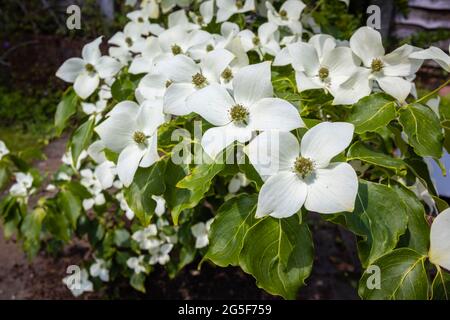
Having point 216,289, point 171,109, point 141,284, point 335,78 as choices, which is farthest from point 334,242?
point 171,109

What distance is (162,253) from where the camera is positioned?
1.60 metres

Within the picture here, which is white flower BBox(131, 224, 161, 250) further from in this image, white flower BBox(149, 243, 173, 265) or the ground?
the ground

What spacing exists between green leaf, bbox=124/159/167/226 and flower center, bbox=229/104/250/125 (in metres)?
0.18

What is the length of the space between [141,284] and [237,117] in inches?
47.4

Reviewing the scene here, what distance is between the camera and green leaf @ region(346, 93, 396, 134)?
72 cm

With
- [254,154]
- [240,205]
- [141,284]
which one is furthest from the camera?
[141,284]

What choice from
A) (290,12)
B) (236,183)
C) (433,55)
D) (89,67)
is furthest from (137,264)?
(433,55)

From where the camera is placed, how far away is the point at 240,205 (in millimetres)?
740

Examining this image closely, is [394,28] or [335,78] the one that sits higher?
[335,78]

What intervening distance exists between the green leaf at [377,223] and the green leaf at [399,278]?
0.7 inches

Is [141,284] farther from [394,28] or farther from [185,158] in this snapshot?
[394,28]

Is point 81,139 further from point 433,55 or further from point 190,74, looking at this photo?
point 433,55

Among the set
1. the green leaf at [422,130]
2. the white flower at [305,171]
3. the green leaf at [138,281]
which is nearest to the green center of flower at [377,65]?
the green leaf at [422,130]

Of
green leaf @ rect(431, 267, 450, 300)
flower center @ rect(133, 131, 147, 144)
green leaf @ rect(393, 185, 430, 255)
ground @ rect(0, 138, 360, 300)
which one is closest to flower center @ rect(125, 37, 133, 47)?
flower center @ rect(133, 131, 147, 144)
